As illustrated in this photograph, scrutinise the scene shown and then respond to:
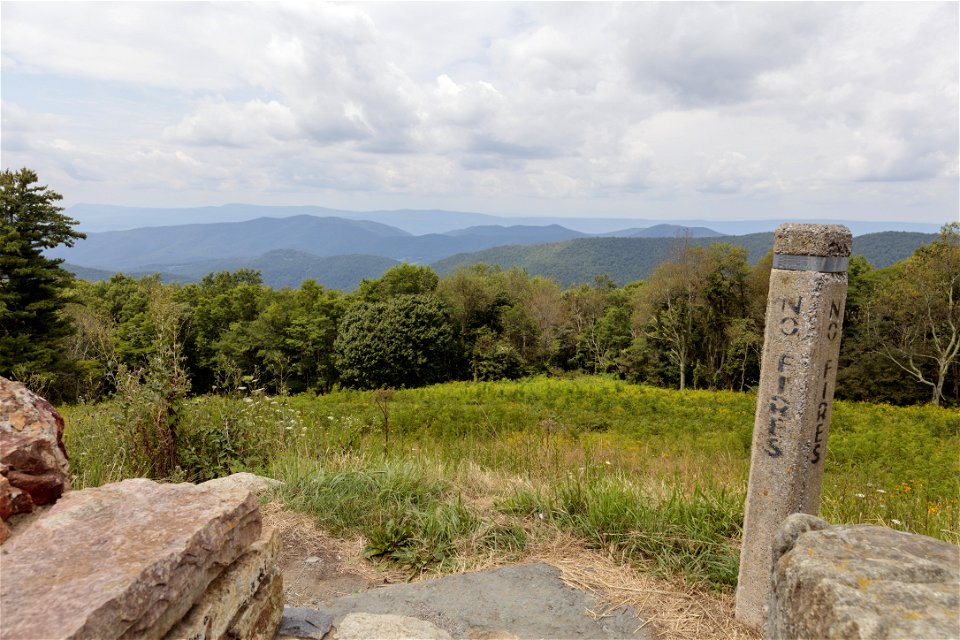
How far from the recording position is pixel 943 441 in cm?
1582

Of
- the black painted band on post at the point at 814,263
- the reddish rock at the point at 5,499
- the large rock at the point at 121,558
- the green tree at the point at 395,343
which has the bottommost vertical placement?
the green tree at the point at 395,343

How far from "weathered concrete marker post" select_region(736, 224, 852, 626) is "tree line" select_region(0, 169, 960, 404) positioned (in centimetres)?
1243

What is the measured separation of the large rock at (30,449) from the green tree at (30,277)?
26043 mm

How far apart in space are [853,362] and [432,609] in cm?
3278

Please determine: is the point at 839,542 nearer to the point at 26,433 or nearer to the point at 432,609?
the point at 432,609

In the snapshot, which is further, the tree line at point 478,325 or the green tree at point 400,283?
the green tree at point 400,283

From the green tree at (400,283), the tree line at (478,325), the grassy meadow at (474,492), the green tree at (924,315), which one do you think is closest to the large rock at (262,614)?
the grassy meadow at (474,492)

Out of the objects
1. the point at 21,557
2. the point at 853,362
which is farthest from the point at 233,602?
the point at 853,362

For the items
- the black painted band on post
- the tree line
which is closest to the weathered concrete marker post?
the black painted band on post

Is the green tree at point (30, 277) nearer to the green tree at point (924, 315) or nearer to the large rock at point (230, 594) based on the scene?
the large rock at point (230, 594)

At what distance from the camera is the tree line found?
25.2 meters

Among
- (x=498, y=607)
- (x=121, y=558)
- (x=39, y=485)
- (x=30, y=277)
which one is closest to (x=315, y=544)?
(x=498, y=607)

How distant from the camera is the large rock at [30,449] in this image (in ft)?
8.96

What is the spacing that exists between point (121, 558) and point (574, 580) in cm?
276
